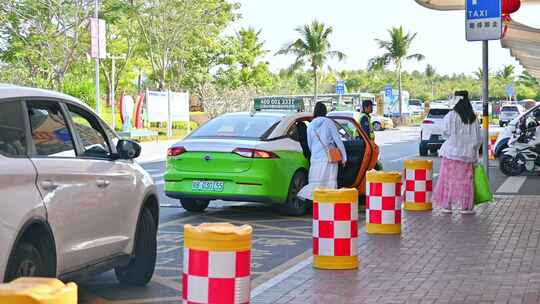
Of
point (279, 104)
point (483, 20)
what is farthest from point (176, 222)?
point (279, 104)

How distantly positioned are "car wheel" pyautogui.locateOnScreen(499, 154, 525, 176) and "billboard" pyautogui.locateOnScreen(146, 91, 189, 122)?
23.1 meters

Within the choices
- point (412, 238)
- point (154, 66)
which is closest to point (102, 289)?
point (412, 238)

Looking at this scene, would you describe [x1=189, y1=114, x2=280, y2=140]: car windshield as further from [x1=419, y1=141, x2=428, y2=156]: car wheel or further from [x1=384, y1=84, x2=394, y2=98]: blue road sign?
[x1=384, y1=84, x2=394, y2=98]: blue road sign

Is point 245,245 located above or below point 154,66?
below

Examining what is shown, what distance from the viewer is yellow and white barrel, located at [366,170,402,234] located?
34.4 ft

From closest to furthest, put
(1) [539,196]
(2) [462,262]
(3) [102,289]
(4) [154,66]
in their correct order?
(3) [102,289]
(2) [462,262]
(1) [539,196]
(4) [154,66]

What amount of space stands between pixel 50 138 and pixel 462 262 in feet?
14.7

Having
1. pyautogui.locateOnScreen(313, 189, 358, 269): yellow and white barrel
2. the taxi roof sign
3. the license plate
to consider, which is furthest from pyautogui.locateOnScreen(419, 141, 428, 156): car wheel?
pyautogui.locateOnScreen(313, 189, 358, 269): yellow and white barrel

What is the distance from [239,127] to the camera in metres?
13.0

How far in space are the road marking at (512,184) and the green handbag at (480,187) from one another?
4476 millimetres

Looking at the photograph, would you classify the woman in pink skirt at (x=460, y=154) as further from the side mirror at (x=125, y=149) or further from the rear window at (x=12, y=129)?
the rear window at (x=12, y=129)

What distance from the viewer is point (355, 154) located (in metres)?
13.6

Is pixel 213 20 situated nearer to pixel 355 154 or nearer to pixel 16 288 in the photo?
pixel 355 154

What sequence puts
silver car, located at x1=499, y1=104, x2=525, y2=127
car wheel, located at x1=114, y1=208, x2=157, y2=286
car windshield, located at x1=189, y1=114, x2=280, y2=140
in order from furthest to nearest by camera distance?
silver car, located at x1=499, y1=104, x2=525, y2=127
car windshield, located at x1=189, y1=114, x2=280, y2=140
car wheel, located at x1=114, y1=208, x2=157, y2=286
